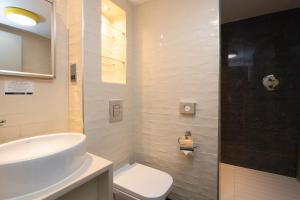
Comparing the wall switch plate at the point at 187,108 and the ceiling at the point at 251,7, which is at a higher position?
the ceiling at the point at 251,7

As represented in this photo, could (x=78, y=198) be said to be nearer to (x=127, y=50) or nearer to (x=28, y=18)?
(x=28, y=18)

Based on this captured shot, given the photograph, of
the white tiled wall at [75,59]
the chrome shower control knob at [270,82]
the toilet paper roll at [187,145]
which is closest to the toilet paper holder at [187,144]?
the toilet paper roll at [187,145]

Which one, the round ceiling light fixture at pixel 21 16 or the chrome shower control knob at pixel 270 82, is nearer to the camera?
the round ceiling light fixture at pixel 21 16

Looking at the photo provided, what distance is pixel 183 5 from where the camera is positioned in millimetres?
1431

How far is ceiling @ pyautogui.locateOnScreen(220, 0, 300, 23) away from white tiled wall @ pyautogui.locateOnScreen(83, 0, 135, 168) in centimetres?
122

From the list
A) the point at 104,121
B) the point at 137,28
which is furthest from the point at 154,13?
the point at 104,121

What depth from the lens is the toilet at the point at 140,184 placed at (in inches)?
43.1

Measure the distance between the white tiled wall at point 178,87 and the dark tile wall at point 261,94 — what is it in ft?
3.51

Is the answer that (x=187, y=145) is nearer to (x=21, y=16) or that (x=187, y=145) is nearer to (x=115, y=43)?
(x=115, y=43)

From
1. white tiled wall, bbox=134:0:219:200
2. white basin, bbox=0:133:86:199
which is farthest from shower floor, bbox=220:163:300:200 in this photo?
white basin, bbox=0:133:86:199

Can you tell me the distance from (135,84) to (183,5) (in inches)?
35.6

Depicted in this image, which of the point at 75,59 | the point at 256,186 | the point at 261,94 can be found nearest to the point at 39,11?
the point at 75,59

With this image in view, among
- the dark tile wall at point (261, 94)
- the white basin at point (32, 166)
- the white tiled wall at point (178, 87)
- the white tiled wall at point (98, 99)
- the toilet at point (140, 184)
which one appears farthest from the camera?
the dark tile wall at point (261, 94)

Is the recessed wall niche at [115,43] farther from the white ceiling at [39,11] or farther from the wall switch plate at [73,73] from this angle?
the white ceiling at [39,11]
